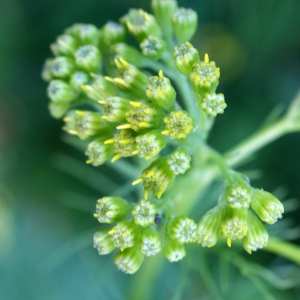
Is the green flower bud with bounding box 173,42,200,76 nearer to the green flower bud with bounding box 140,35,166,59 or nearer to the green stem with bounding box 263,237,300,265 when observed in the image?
the green flower bud with bounding box 140,35,166,59

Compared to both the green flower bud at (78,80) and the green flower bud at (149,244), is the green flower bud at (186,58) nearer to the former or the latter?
the green flower bud at (78,80)

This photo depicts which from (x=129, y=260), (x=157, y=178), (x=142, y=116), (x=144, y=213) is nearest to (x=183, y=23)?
(x=142, y=116)

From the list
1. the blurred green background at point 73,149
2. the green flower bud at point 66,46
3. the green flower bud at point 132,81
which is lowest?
the blurred green background at point 73,149

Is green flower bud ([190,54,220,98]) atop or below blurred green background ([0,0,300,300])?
atop

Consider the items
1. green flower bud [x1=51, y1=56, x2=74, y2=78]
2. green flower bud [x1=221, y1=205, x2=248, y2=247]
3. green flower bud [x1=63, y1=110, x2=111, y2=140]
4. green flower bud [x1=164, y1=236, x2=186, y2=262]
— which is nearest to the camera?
green flower bud [x1=221, y1=205, x2=248, y2=247]

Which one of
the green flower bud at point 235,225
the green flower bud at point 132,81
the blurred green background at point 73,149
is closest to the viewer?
the green flower bud at point 235,225

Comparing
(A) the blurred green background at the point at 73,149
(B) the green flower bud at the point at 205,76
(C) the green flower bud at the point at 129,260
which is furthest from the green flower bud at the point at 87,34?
(A) the blurred green background at the point at 73,149

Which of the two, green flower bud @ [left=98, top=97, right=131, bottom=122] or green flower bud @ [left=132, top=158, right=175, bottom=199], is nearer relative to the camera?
green flower bud @ [left=132, top=158, right=175, bottom=199]

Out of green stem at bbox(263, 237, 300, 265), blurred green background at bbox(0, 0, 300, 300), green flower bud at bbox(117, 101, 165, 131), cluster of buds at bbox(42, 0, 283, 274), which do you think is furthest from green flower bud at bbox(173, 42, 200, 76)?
blurred green background at bbox(0, 0, 300, 300)
